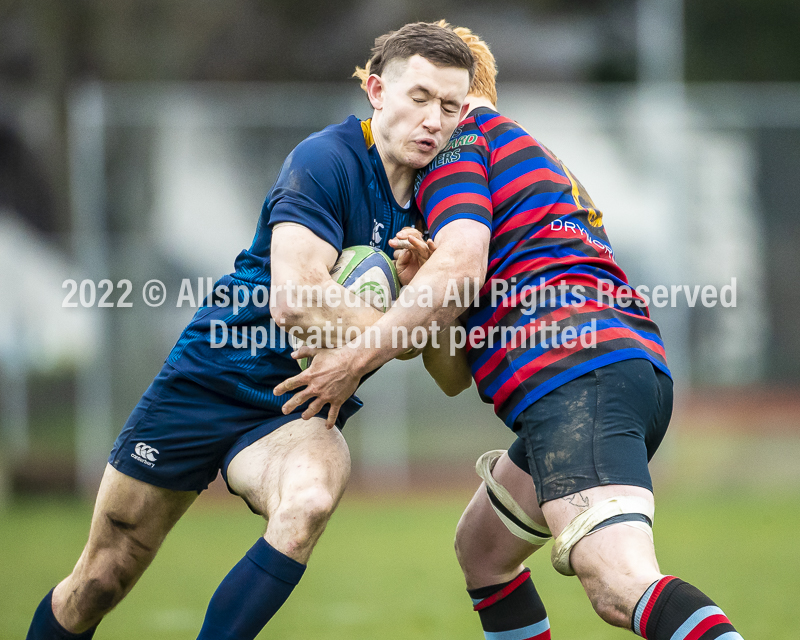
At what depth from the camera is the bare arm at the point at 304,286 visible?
115 inches


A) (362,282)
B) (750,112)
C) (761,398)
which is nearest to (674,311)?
(761,398)

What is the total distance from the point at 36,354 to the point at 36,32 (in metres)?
6.35

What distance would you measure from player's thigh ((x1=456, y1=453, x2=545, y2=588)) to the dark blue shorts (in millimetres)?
445

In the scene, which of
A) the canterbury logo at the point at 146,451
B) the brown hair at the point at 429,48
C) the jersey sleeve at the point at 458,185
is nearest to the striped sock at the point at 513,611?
the canterbury logo at the point at 146,451

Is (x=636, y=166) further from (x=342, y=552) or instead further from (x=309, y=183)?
(x=309, y=183)

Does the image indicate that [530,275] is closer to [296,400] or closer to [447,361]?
[447,361]

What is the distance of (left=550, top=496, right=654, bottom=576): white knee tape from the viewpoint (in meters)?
2.66

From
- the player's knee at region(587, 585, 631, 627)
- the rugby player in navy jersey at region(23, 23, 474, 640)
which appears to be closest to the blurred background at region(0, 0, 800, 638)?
the rugby player in navy jersey at region(23, 23, 474, 640)

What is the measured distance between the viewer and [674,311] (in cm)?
1010

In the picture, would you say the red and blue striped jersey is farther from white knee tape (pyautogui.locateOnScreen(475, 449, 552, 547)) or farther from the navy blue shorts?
the navy blue shorts

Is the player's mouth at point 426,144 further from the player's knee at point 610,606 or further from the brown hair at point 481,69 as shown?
the player's knee at point 610,606

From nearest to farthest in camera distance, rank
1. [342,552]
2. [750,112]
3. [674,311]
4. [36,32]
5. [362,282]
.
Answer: [362,282], [342,552], [674,311], [750,112], [36,32]

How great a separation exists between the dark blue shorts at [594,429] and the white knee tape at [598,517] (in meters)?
0.06

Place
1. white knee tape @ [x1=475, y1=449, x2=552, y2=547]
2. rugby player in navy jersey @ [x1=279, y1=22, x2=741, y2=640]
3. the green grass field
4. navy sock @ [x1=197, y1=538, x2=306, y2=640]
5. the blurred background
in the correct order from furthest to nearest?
the blurred background
the green grass field
white knee tape @ [x1=475, y1=449, x2=552, y2=547]
navy sock @ [x1=197, y1=538, x2=306, y2=640]
rugby player in navy jersey @ [x1=279, y1=22, x2=741, y2=640]
